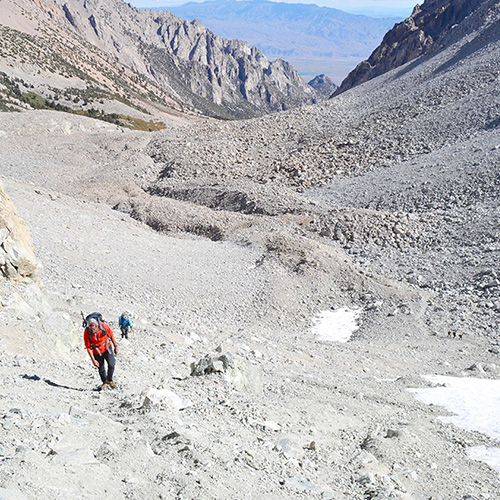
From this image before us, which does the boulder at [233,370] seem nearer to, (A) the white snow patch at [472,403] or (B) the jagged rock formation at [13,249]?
(A) the white snow patch at [472,403]

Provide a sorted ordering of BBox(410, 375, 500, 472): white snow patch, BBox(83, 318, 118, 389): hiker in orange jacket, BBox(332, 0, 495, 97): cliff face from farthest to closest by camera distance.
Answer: BBox(332, 0, 495, 97): cliff face, BBox(410, 375, 500, 472): white snow patch, BBox(83, 318, 118, 389): hiker in orange jacket

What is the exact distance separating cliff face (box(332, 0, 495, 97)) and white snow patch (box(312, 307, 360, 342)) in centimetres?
6779

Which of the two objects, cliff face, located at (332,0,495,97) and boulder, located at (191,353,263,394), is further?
cliff face, located at (332,0,495,97)

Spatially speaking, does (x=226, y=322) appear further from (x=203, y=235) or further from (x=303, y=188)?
(x=303, y=188)

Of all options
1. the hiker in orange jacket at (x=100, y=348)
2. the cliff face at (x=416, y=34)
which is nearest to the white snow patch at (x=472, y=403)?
the hiker in orange jacket at (x=100, y=348)

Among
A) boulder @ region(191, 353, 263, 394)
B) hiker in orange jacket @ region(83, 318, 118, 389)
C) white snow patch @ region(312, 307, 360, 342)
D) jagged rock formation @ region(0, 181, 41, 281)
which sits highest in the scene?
jagged rock formation @ region(0, 181, 41, 281)

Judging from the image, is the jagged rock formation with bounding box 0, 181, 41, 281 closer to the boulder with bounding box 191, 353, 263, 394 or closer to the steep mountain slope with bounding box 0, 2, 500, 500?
the steep mountain slope with bounding box 0, 2, 500, 500

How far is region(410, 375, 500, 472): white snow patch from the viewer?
381 inches

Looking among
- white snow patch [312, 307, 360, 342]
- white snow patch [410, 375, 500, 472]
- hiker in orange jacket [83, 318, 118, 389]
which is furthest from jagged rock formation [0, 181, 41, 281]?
white snow patch [312, 307, 360, 342]

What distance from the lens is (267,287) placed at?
20.5 metres

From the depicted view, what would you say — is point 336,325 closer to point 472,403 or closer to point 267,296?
point 267,296

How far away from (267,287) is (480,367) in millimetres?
8362

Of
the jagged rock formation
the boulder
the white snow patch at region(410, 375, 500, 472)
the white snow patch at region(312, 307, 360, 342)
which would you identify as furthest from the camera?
the white snow patch at region(312, 307, 360, 342)

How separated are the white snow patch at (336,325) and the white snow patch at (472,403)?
4.33m
